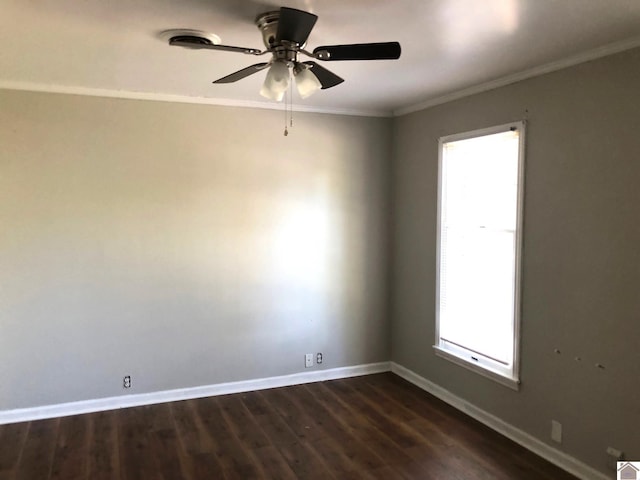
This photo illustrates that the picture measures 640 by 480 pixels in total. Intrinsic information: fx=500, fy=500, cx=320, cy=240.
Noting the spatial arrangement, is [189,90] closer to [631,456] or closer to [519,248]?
[519,248]

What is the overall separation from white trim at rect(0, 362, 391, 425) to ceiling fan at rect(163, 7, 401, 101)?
277cm

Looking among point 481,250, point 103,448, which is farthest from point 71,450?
point 481,250

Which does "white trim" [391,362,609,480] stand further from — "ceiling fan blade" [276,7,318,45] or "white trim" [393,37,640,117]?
"ceiling fan blade" [276,7,318,45]

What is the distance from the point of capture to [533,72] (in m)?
3.26

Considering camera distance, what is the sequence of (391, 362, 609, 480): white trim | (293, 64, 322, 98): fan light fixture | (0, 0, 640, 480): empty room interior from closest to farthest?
(293, 64, 322, 98): fan light fixture → (0, 0, 640, 480): empty room interior → (391, 362, 609, 480): white trim

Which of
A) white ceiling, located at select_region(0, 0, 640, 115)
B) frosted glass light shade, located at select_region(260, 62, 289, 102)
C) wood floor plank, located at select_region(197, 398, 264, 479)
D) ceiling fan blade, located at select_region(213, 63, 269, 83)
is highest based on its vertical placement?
white ceiling, located at select_region(0, 0, 640, 115)

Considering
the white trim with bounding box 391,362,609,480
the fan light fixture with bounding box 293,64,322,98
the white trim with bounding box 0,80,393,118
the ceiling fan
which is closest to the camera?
the ceiling fan

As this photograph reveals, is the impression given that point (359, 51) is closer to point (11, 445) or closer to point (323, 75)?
point (323, 75)

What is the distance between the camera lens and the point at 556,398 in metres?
3.18

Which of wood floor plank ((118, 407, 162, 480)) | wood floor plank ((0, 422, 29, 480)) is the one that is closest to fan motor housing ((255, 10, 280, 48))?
wood floor plank ((118, 407, 162, 480))

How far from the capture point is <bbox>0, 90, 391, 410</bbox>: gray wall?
3770mm

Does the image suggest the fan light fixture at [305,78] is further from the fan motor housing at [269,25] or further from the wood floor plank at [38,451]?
the wood floor plank at [38,451]

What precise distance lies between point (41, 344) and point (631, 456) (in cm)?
400

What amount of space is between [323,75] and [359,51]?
15.4 inches
